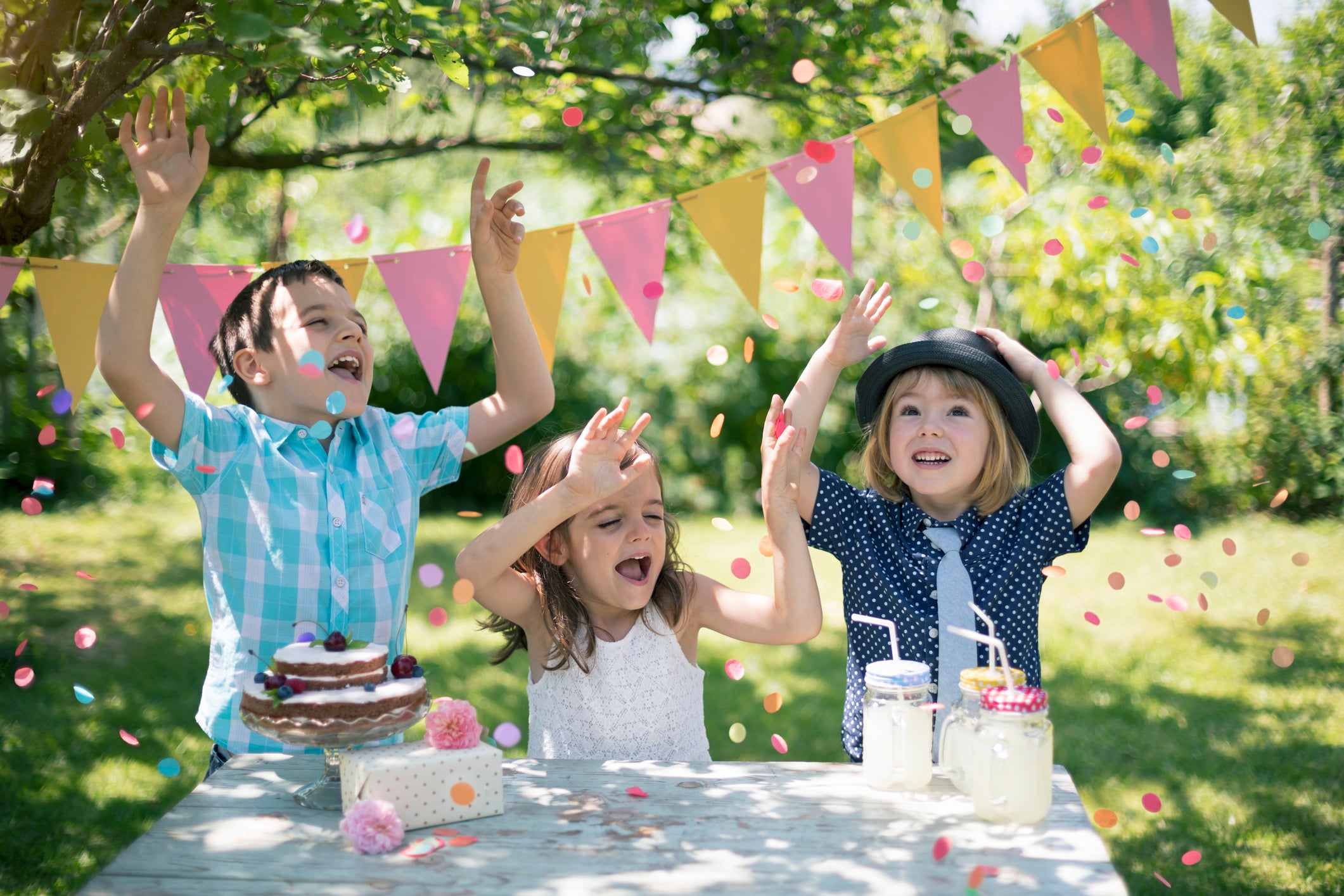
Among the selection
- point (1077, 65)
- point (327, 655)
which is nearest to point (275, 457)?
point (327, 655)

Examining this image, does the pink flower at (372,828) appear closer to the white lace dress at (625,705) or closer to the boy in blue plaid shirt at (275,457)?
the boy in blue plaid shirt at (275,457)

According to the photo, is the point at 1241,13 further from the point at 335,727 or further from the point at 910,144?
the point at 335,727

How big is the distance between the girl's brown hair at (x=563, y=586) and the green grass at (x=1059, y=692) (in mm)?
899

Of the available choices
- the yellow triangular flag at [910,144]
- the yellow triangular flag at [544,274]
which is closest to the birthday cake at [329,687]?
the yellow triangular flag at [544,274]

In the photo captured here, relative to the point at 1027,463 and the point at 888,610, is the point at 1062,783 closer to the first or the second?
the point at 888,610

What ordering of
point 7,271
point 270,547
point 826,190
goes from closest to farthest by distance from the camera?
point 270,547 → point 7,271 → point 826,190

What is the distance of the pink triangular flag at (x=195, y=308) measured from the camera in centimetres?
253

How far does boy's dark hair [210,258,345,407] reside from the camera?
213 cm

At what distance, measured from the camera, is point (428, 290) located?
2.68 m

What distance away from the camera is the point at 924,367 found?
7.42ft

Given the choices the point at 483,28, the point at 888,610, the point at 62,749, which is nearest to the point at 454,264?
the point at 483,28

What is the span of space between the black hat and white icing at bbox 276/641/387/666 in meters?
1.19

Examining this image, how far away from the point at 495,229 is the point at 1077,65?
1279 mm

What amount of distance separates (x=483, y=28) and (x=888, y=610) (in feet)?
7.35
